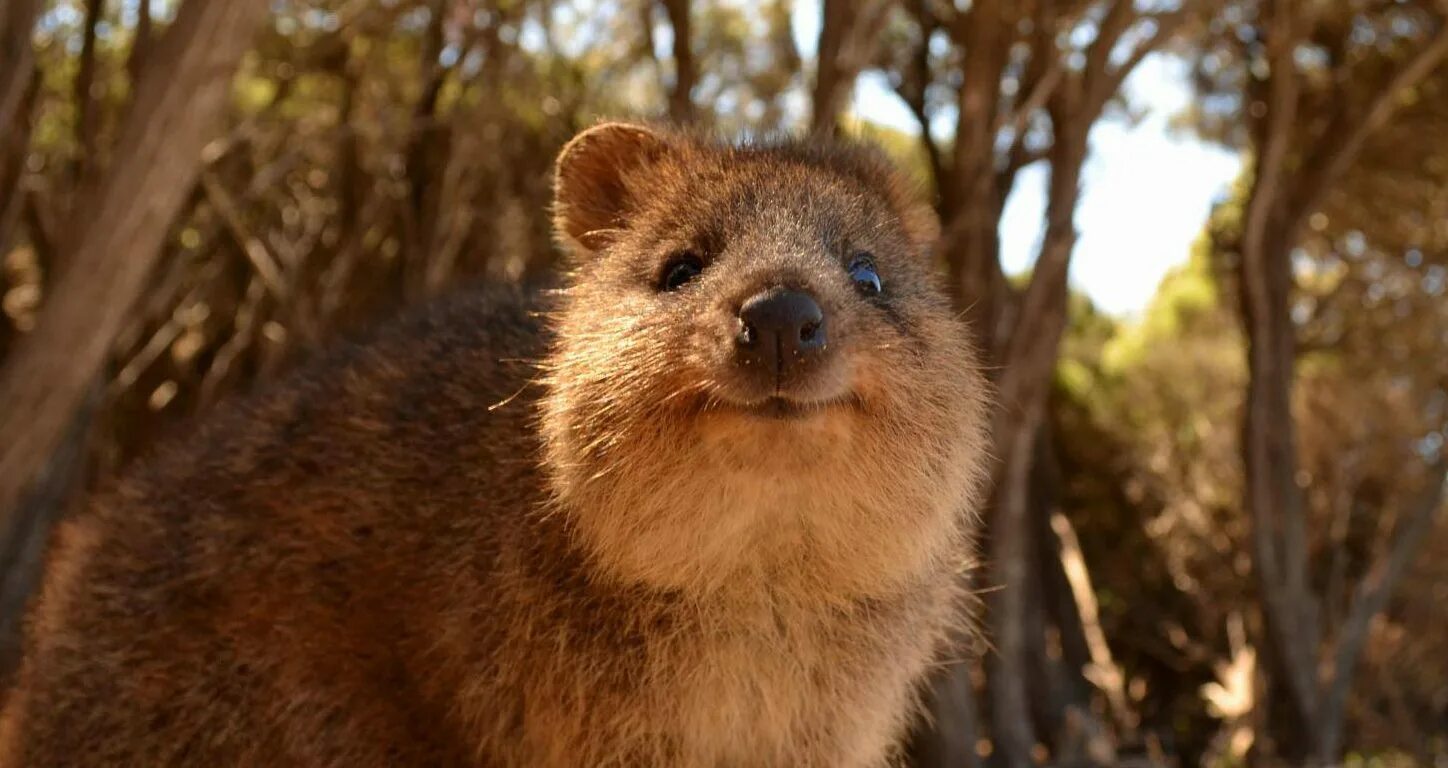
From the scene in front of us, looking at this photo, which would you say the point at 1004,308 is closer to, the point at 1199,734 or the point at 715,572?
the point at 715,572

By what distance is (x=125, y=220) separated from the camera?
3.49 m

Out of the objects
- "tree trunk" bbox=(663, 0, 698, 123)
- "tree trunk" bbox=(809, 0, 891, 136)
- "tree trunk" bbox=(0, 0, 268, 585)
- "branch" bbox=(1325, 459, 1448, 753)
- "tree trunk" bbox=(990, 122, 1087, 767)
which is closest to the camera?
"tree trunk" bbox=(0, 0, 268, 585)

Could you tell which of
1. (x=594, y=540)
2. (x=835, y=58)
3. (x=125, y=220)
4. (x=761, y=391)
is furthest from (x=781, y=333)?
(x=835, y=58)

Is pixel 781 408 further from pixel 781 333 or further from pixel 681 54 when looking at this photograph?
pixel 681 54

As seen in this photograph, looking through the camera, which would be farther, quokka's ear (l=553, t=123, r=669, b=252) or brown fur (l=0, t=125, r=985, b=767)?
quokka's ear (l=553, t=123, r=669, b=252)

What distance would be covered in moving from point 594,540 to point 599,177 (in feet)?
3.69

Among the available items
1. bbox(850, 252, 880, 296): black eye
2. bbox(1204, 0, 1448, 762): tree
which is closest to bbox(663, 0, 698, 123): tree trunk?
bbox(850, 252, 880, 296): black eye

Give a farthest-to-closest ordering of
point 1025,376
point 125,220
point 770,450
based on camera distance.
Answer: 1. point 1025,376
2. point 125,220
3. point 770,450

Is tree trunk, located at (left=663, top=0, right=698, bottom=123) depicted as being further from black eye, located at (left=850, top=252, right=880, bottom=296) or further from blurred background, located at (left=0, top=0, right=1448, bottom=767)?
black eye, located at (left=850, top=252, right=880, bottom=296)

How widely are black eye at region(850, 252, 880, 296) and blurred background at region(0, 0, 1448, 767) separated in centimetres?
199

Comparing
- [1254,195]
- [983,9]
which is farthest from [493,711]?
[1254,195]

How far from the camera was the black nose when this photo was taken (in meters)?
2.24

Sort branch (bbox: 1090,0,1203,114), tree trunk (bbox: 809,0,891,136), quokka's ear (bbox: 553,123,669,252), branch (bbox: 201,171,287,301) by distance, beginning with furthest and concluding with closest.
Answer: branch (bbox: 201,171,287,301), branch (bbox: 1090,0,1203,114), tree trunk (bbox: 809,0,891,136), quokka's ear (bbox: 553,123,669,252)

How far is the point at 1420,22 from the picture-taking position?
26.8ft
